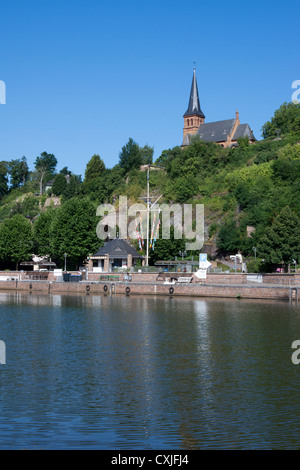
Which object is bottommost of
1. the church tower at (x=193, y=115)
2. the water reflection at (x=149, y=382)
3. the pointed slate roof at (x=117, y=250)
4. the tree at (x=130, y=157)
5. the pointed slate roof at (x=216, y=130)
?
the water reflection at (x=149, y=382)

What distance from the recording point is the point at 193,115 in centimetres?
14862

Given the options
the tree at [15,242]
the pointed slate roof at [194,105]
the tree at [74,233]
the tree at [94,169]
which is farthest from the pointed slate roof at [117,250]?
the pointed slate roof at [194,105]

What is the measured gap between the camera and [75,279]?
243ft

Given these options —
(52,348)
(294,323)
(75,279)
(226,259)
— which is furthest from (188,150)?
(52,348)

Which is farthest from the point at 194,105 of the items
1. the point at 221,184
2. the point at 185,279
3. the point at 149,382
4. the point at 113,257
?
the point at 149,382

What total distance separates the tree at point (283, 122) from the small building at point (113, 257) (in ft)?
138

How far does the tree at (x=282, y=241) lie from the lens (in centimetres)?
6334

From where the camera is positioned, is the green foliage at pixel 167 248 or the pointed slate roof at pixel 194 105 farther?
the pointed slate roof at pixel 194 105

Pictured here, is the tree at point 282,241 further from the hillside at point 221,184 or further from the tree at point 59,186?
the tree at point 59,186

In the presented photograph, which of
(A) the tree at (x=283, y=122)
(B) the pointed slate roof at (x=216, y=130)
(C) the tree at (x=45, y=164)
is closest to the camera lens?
(A) the tree at (x=283, y=122)

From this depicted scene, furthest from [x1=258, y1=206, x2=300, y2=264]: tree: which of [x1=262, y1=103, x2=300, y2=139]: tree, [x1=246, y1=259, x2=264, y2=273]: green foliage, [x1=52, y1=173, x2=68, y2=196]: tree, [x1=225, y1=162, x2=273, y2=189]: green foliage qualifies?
[x1=52, y1=173, x2=68, y2=196]: tree

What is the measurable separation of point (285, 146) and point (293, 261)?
36.4 meters

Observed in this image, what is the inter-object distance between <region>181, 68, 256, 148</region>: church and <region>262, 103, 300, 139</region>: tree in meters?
6.13

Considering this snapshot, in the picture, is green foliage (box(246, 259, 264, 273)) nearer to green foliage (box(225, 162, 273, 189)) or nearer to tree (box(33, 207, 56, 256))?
green foliage (box(225, 162, 273, 189))
